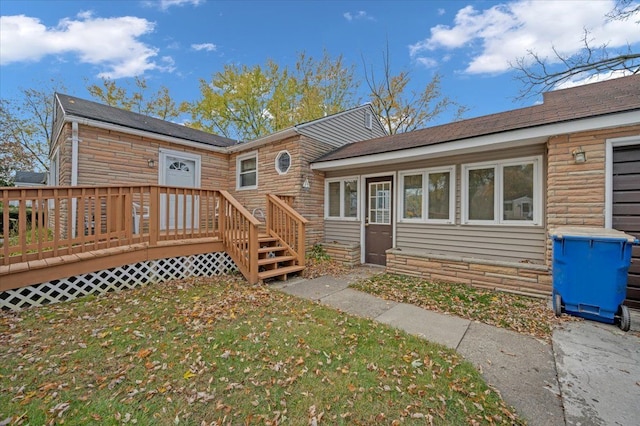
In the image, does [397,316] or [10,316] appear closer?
[10,316]

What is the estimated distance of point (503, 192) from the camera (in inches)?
212

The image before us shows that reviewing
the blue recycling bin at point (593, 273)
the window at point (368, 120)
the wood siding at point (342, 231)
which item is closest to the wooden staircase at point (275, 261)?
the wood siding at point (342, 231)

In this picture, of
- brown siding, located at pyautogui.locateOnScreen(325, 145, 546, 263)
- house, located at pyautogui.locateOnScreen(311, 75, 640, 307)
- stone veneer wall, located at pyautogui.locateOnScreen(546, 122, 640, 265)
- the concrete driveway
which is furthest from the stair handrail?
stone veneer wall, located at pyautogui.locateOnScreen(546, 122, 640, 265)

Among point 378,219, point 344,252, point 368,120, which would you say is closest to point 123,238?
point 344,252

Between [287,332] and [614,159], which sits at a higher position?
[614,159]

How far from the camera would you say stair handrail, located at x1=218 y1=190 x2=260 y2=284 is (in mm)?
4953

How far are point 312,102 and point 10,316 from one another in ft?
53.4

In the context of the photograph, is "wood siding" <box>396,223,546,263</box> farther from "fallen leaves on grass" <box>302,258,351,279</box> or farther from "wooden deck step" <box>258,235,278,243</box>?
"wooden deck step" <box>258,235,278,243</box>

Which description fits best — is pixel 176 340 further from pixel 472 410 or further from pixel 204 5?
pixel 204 5

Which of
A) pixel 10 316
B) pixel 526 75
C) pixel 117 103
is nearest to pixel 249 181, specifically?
pixel 10 316

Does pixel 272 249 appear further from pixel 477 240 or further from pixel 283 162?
pixel 477 240

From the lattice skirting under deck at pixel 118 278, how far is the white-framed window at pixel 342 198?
3.44 metres

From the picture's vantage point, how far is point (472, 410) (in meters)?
1.98

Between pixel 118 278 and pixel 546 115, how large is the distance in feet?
26.4
